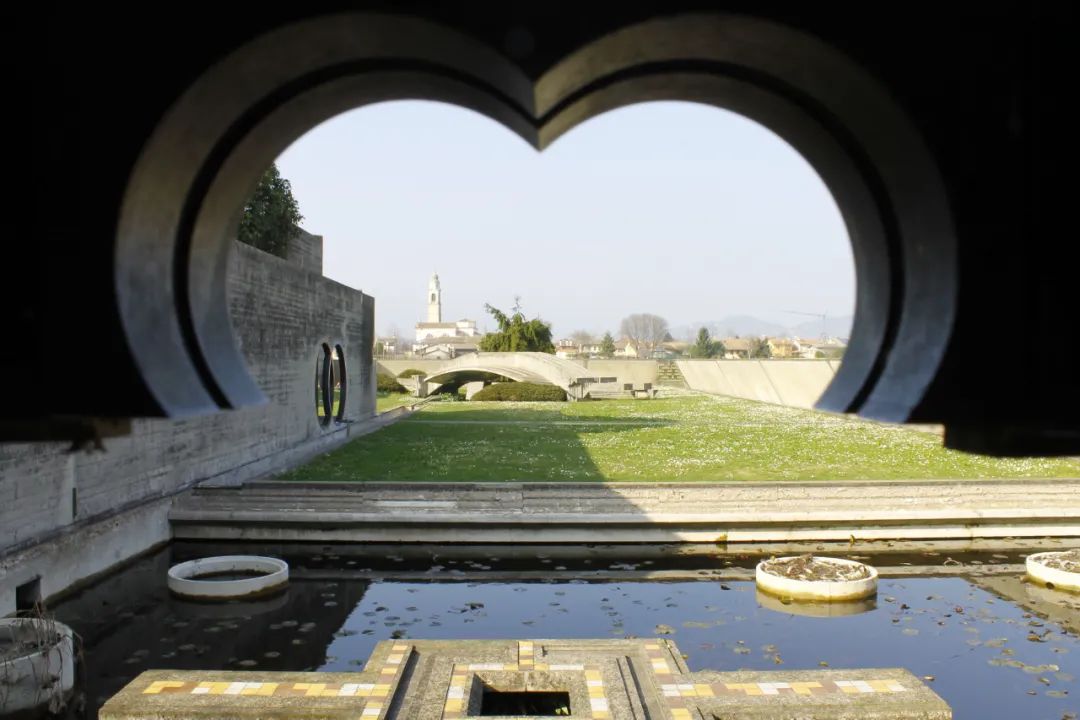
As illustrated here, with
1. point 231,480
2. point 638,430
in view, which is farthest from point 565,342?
point 231,480

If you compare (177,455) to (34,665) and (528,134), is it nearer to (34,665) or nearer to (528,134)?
(34,665)

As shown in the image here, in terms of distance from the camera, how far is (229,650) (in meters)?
7.76

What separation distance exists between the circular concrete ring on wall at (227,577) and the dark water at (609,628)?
0.15 meters

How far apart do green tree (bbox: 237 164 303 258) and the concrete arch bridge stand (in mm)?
15821

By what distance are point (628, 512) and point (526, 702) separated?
5.43 meters

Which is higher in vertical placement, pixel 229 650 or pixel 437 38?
pixel 437 38

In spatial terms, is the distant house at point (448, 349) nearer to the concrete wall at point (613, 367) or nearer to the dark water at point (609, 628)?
the concrete wall at point (613, 367)

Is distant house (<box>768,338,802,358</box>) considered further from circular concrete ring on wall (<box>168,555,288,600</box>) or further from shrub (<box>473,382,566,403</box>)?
circular concrete ring on wall (<box>168,555,288,600</box>)

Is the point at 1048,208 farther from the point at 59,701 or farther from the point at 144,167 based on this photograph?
the point at 59,701

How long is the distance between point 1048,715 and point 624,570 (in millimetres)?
4888

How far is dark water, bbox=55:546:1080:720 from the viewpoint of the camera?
716 centimetres

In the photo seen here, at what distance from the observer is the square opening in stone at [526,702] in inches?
247

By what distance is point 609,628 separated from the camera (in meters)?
8.24

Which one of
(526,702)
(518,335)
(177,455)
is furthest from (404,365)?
(526,702)
